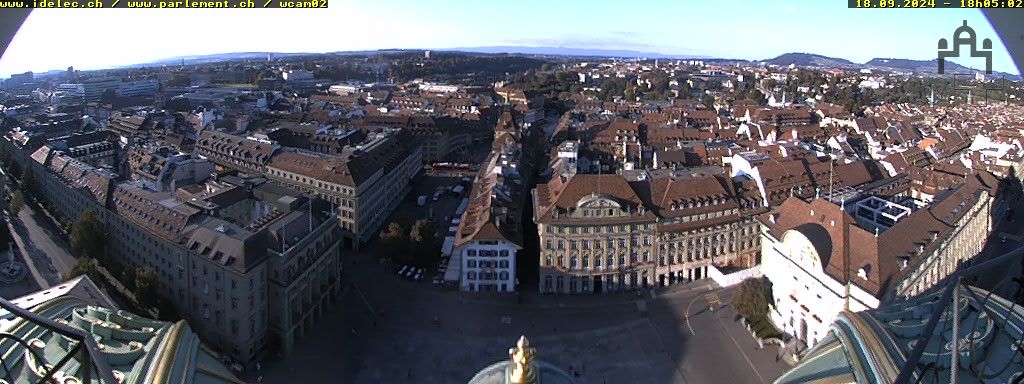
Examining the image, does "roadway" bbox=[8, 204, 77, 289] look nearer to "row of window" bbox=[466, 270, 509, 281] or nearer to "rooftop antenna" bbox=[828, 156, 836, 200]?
"row of window" bbox=[466, 270, 509, 281]

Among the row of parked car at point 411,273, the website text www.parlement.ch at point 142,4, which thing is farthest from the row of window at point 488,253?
the website text www.parlement.ch at point 142,4

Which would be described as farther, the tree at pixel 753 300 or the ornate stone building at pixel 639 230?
the ornate stone building at pixel 639 230

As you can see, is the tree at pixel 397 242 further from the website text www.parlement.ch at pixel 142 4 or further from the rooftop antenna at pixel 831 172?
the website text www.parlement.ch at pixel 142 4

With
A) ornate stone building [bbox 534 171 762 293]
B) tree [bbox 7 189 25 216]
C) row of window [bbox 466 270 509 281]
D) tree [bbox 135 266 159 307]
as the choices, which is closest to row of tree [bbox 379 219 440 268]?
row of window [bbox 466 270 509 281]

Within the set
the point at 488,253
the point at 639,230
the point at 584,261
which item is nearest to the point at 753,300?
the point at 639,230

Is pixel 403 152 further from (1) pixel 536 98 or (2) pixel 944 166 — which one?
(1) pixel 536 98

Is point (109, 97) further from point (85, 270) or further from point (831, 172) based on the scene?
point (831, 172)
